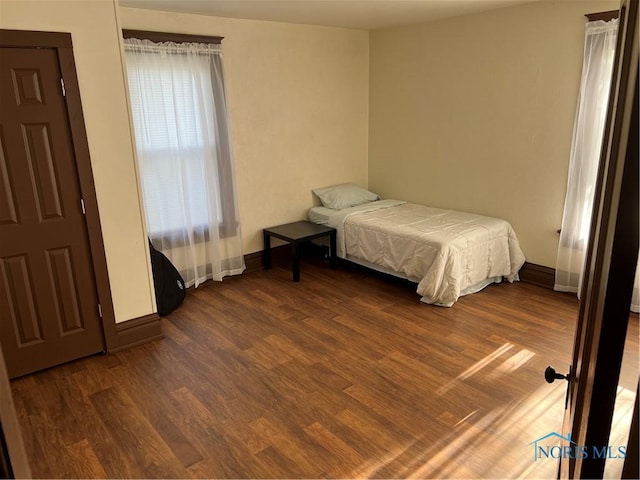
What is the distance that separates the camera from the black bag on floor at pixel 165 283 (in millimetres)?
3707

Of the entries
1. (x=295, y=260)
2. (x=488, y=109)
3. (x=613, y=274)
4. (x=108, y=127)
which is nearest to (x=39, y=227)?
(x=108, y=127)

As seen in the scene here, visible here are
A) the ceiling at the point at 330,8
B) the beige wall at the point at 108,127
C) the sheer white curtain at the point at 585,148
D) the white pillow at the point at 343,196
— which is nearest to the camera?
the beige wall at the point at 108,127

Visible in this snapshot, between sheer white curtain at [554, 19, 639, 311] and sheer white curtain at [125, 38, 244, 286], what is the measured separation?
292 cm

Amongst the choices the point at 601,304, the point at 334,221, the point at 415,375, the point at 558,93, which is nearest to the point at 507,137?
the point at 558,93

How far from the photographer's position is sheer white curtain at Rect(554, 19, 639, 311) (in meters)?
3.42

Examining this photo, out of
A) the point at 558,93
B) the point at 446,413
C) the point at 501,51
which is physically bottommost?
the point at 446,413

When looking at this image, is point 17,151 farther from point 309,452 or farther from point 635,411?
point 635,411

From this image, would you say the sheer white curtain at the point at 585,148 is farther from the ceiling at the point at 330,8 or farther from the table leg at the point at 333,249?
the table leg at the point at 333,249

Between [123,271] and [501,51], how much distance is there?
11.8ft

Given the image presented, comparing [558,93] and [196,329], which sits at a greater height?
[558,93]

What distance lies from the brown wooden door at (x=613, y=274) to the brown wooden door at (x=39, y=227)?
2.80 metres

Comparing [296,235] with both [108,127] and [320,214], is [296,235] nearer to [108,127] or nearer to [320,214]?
[320,214]

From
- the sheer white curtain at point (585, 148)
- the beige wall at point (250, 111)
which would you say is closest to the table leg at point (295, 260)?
the beige wall at point (250, 111)

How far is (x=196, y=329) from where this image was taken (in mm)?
3494
